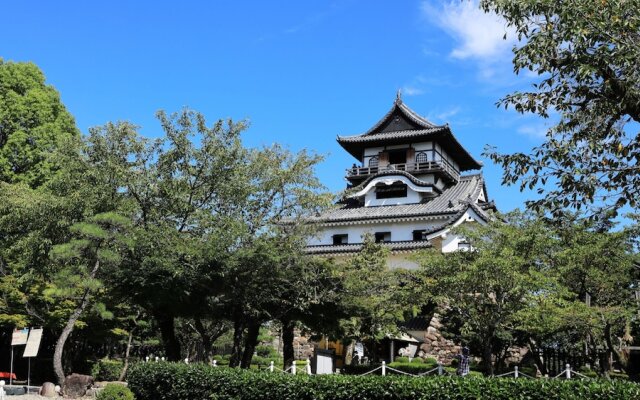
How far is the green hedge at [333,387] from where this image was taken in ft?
31.0

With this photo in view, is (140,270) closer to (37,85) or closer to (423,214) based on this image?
(37,85)

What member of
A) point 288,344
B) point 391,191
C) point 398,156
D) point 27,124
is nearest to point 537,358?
point 288,344

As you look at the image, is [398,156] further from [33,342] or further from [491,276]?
[33,342]

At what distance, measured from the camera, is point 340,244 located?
3828cm

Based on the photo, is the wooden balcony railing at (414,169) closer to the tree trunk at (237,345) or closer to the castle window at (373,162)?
the castle window at (373,162)

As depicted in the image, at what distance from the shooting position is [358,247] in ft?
119

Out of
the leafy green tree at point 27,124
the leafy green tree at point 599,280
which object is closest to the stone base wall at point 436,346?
the leafy green tree at point 599,280

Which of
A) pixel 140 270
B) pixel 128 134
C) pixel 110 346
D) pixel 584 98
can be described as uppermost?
pixel 128 134

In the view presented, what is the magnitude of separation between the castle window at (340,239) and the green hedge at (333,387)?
22972 mm

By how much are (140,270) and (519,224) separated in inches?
511

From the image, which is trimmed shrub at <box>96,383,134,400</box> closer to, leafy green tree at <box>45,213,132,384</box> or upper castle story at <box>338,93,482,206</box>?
leafy green tree at <box>45,213,132,384</box>

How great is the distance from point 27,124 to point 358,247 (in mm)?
19130

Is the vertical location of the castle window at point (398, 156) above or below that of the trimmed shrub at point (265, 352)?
above

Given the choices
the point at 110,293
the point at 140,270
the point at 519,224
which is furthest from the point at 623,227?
the point at 110,293
